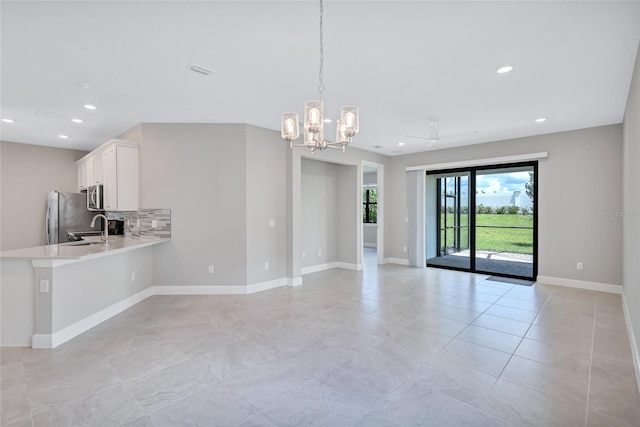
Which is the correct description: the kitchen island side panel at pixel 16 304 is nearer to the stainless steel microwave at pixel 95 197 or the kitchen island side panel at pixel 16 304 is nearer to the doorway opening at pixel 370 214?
the stainless steel microwave at pixel 95 197

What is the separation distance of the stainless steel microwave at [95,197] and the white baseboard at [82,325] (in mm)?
1648

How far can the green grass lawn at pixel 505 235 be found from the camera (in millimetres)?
6016

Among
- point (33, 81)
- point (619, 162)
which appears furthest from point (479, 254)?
point (33, 81)

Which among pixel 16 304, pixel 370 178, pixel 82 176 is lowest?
pixel 16 304

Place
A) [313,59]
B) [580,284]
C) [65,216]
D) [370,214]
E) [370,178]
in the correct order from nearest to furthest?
[313,59] → [580,284] → [65,216] → [370,178] → [370,214]

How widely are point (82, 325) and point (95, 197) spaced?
2669 millimetres

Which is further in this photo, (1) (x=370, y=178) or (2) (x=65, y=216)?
(1) (x=370, y=178)

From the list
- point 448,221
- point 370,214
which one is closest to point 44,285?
point 448,221

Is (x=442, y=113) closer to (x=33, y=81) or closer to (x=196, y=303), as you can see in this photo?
(x=196, y=303)

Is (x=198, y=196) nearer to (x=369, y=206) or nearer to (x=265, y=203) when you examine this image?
(x=265, y=203)

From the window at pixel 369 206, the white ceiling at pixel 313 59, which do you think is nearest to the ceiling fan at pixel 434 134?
the white ceiling at pixel 313 59

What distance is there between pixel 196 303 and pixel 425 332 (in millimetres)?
3090

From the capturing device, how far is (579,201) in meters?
5.11

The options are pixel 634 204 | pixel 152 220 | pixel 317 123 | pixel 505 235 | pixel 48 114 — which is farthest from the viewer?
pixel 505 235
